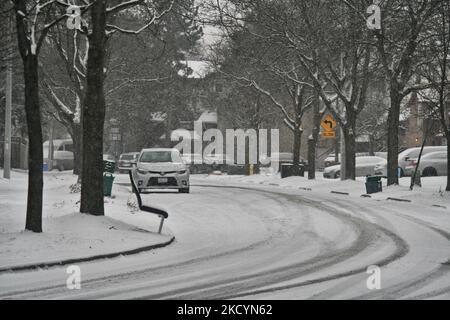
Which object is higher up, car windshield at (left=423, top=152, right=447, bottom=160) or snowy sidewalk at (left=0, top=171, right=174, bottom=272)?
car windshield at (left=423, top=152, right=447, bottom=160)

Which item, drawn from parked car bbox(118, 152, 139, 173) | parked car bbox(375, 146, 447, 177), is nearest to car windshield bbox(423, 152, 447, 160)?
parked car bbox(375, 146, 447, 177)

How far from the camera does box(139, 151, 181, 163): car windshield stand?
28984 mm

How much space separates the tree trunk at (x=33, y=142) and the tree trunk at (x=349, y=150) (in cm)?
2171

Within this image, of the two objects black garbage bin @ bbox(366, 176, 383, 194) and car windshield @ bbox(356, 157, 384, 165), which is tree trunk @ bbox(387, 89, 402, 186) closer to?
black garbage bin @ bbox(366, 176, 383, 194)

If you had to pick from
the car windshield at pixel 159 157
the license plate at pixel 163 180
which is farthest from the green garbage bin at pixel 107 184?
the car windshield at pixel 159 157

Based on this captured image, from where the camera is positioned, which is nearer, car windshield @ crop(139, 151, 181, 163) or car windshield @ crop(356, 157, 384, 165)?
car windshield @ crop(139, 151, 181, 163)

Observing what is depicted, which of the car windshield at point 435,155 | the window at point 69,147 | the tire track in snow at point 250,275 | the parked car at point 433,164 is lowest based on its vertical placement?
the tire track in snow at point 250,275

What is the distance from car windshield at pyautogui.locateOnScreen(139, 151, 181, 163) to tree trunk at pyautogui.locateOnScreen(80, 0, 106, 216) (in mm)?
13318

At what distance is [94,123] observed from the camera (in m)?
15.5

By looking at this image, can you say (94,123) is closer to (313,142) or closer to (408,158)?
(313,142)

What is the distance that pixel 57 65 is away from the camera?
39656 mm

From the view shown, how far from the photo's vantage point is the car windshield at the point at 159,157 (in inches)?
1141

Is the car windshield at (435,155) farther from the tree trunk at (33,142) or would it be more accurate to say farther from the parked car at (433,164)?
the tree trunk at (33,142)

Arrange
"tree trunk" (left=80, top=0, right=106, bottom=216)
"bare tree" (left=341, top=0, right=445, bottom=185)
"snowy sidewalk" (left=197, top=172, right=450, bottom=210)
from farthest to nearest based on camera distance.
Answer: "bare tree" (left=341, top=0, right=445, bottom=185)
"snowy sidewalk" (left=197, top=172, right=450, bottom=210)
"tree trunk" (left=80, top=0, right=106, bottom=216)
